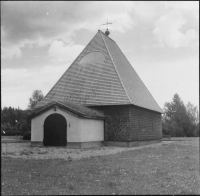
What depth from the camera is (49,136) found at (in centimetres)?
2048

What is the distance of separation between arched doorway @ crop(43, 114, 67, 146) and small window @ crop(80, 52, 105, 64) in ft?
23.5

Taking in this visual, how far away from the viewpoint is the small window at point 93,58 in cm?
2472

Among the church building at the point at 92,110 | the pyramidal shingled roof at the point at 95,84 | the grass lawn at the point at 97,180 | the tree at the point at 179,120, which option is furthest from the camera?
the tree at the point at 179,120

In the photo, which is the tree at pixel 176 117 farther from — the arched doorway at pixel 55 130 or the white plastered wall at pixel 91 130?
the arched doorway at pixel 55 130

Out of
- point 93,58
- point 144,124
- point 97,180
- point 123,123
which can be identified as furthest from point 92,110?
point 97,180

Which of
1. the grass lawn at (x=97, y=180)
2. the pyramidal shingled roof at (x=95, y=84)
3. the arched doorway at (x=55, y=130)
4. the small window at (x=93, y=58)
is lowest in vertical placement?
the grass lawn at (x=97, y=180)

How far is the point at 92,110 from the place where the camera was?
22.0 metres

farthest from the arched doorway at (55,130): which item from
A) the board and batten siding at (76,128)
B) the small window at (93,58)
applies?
the small window at (93,58)

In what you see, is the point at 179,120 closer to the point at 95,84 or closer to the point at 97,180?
the point at 95,84

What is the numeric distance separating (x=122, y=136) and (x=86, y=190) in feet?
51.3

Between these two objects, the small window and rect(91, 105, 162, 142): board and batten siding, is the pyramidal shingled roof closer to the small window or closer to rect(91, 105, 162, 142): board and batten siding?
the small window

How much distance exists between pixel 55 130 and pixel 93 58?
8324mm

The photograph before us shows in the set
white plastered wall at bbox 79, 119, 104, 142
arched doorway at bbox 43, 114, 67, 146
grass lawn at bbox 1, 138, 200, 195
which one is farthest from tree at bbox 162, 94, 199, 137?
grass lawn at bbox 1, 138, 200, 195

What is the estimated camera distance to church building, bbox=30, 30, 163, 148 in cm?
1992
